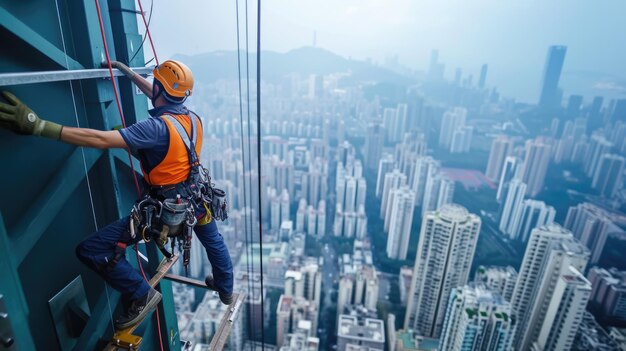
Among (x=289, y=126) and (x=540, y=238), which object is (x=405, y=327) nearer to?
(x=540, y=238)

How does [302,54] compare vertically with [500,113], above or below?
above

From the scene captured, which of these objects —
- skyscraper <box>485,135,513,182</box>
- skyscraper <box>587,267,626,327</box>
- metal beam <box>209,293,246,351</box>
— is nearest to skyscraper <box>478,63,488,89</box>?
skyscraper <box>485,135,513,182</box>

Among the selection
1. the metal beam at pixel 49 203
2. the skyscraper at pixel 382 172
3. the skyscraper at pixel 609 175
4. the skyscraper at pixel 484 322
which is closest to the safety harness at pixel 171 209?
the metal beam at pixel 49 203

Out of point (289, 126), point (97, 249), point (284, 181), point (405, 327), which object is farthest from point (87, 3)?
point (289, 126)

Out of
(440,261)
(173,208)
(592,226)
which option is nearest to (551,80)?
(592,226)

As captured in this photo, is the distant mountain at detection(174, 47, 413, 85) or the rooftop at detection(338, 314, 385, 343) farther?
the distant mountain at detection(174, 47, 413, 85)

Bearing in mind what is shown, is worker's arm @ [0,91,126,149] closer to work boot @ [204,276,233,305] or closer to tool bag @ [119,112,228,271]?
tool bag @ [119,112,228,271]

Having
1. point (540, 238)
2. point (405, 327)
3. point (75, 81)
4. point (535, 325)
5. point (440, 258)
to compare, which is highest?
point (75, 81)
